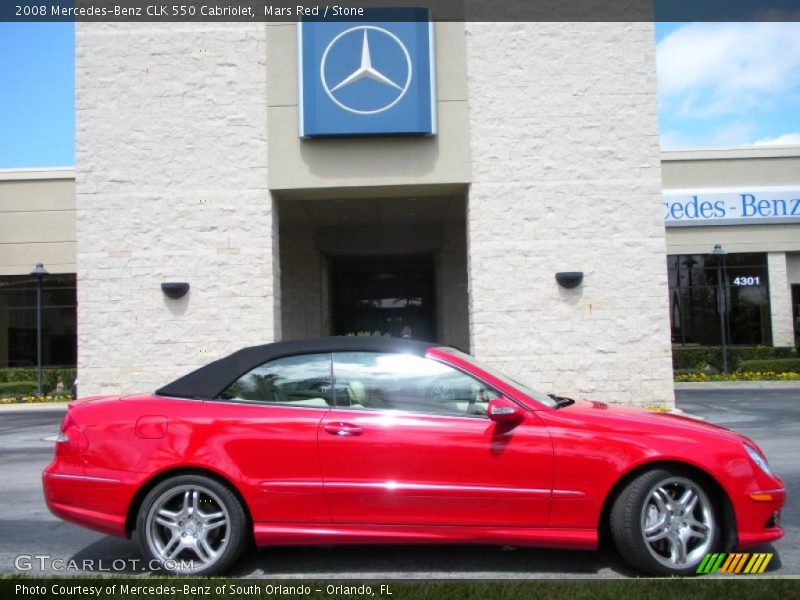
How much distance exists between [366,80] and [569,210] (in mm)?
4021

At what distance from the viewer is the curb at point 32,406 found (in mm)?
17141

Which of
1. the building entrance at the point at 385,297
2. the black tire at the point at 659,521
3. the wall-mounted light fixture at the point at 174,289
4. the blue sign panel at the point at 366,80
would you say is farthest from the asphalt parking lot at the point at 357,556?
the building entrance at the point at 385,297

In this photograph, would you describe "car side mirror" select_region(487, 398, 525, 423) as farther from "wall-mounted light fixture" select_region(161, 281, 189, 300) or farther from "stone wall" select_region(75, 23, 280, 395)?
"wall-mounted light fixture" select_region(161, 281, 189, 300)

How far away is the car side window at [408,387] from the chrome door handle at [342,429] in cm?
16

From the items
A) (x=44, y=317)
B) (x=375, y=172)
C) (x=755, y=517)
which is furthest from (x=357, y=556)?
(x=44, y=317)

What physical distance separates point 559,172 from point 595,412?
812 cm

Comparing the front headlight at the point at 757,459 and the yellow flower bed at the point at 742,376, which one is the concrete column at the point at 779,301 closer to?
the yellow flower bed at the point at 742,376

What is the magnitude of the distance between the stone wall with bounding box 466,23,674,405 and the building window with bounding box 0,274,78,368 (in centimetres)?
1674

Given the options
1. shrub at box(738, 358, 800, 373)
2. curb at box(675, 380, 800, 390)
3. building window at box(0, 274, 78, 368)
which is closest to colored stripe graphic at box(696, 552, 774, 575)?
curb at box(675, 380, 800, 390)

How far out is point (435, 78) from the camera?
39.2 ft

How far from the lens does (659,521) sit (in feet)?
13.7

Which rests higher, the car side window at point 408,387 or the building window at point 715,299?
the building window at point 715,299

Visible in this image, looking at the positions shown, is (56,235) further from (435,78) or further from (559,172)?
(559,172)

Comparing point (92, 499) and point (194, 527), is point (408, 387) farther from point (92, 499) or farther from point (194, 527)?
point (92, 499)
